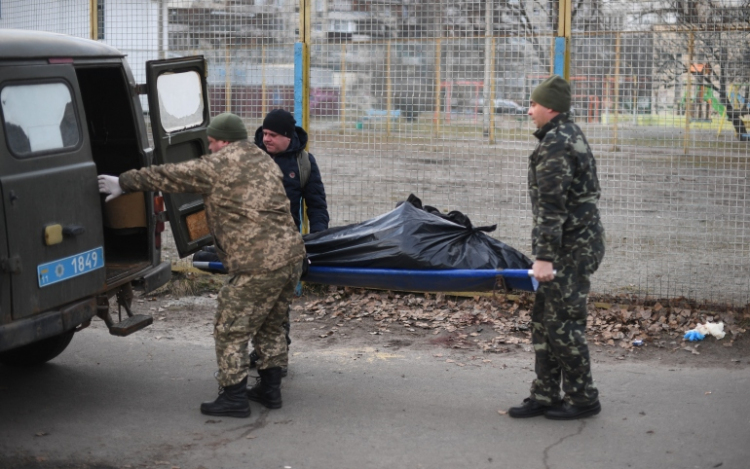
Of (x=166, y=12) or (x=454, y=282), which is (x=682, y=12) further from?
(x=166, y=12)

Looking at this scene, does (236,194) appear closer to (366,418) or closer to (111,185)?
(111,185)

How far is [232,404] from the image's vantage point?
214 inches

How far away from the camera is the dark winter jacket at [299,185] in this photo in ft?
20.9

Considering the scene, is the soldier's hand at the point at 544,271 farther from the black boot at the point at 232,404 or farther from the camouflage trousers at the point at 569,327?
the black boot at the point at 232,404

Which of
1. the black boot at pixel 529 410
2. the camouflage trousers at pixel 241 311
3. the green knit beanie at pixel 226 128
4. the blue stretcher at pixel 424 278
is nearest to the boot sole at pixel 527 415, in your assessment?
the black boot at pixel 529 410

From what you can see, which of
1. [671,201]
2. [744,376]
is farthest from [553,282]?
[671,201]

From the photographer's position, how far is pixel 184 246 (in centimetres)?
602

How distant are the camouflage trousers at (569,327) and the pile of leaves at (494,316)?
4.78 feet

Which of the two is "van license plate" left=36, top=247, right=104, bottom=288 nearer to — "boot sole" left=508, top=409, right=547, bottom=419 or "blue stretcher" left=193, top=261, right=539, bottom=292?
"blue stretcher" left=193, top=261, right=539, bottom=292

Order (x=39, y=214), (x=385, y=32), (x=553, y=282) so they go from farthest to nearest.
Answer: (x=385, y=32), (x=553, y=282), (x=39, y=214)

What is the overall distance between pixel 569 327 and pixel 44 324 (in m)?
3.06

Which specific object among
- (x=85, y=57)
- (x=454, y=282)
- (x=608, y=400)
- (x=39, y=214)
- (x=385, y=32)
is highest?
(x=385, y=32)

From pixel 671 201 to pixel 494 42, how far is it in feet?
8.26

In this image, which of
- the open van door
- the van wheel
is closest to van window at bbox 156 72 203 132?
the open van door
